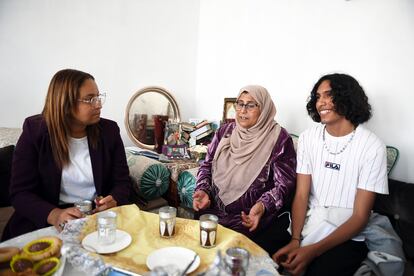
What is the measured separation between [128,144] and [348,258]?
1.98 metres

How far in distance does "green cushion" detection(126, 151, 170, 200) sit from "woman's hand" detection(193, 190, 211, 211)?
18.6 inches

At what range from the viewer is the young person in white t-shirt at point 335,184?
4.08ft

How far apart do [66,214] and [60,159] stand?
0.31 meters

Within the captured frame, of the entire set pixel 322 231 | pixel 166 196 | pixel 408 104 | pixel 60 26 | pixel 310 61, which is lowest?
pixel 166 196

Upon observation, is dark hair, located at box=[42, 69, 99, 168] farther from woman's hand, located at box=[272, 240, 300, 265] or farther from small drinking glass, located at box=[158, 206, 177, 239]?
woman's hand, located at box=[272, 240, 300, 265]

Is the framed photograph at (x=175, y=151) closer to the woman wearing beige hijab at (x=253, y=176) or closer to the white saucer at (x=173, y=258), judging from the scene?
the woman wearing beige hijab at (x=253, y=176)

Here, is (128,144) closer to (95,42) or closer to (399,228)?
(95,42)

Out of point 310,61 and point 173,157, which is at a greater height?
point 310,61

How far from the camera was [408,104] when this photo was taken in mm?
1529

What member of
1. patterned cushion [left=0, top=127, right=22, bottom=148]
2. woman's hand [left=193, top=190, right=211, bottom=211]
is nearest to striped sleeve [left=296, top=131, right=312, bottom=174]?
woman's hand [left=193, top=190, right=211, bottom=211]

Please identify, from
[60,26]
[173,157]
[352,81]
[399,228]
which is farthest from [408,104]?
[60,26]

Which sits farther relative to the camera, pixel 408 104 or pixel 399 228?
pixel 408 104

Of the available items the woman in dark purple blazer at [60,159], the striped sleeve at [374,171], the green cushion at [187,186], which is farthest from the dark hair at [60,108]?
the striped sleeve at [374,171]

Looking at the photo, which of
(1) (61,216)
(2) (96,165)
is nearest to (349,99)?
(2) (96,165)
